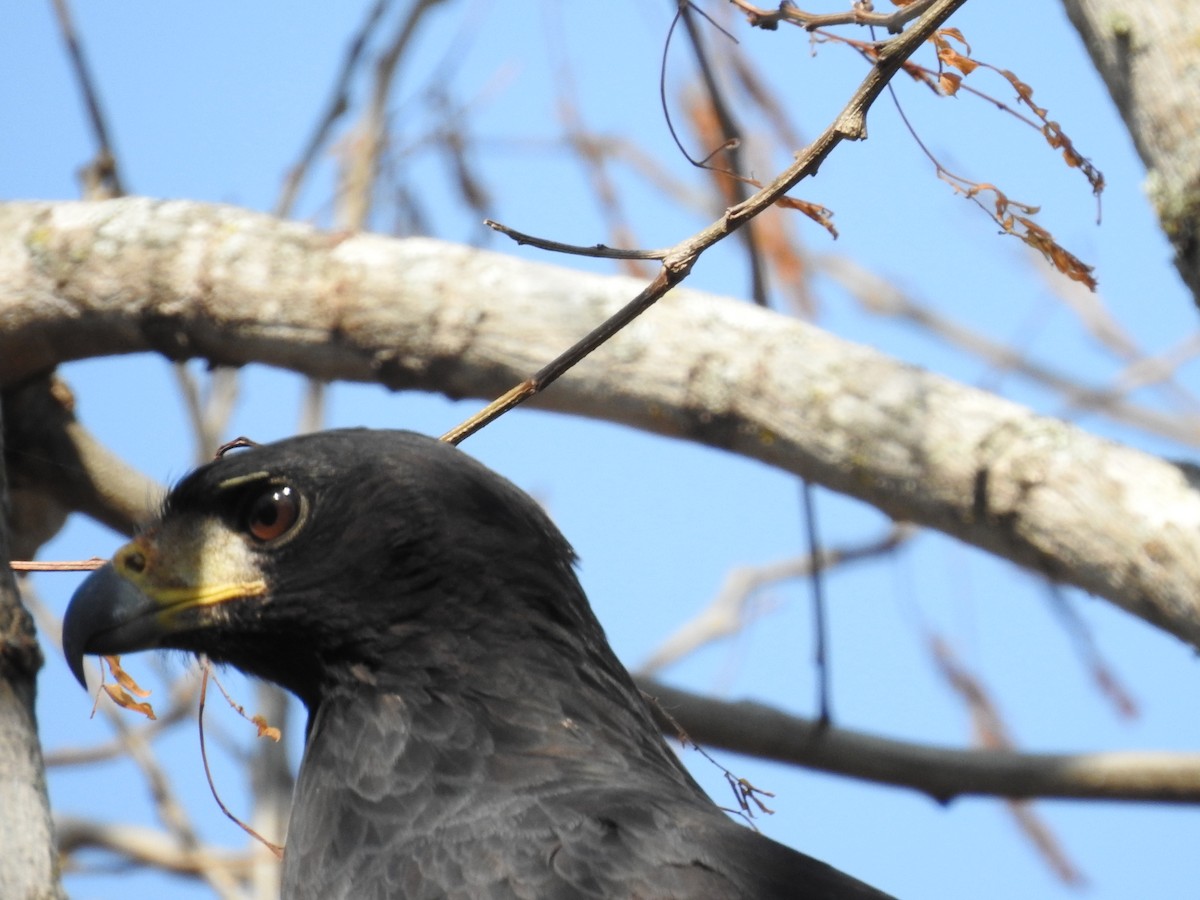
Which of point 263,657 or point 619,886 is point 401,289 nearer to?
point 263,657

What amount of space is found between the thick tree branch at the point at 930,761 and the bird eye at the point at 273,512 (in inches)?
65.2

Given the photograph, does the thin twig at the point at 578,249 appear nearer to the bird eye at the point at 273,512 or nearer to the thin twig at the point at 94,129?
the bird eye at the point at 273,512

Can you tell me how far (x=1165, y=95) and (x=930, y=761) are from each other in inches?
73.7

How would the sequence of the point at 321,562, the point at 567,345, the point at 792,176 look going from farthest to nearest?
the point at 567,345 < the point at 321,562 < the point at 792,176

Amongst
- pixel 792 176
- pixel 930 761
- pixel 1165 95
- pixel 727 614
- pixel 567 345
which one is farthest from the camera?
pixel 727 614

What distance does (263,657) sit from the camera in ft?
9.25

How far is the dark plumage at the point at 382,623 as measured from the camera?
8.70 feet

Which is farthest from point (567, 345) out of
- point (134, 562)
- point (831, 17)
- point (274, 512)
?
point (831, 17)

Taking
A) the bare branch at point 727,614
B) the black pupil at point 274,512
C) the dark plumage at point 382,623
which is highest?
the black pupil at point 274,512

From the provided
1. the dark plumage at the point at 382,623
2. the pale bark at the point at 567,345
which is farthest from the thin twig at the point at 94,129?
the dark plumage at the point at 382,623

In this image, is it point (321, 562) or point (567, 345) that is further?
point (567, 345)

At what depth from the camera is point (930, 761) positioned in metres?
4.24

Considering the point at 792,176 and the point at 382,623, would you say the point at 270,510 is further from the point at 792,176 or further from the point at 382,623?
the point at 792,176

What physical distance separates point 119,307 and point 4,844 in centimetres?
221
